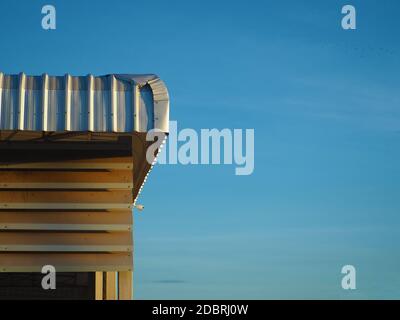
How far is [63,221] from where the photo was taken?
41.8ft

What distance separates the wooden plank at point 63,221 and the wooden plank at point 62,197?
222mm

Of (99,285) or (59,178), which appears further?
(99,285)

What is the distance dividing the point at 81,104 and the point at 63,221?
6.66ft

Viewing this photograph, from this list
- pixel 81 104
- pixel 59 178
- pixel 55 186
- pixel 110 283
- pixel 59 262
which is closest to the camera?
pixel 81 104

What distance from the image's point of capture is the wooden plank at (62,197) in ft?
42.0

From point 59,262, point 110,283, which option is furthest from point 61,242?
point 110,283

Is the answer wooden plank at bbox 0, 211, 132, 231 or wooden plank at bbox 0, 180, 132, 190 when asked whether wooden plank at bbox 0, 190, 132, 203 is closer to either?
wooden plank at bbox 0, 180, 132, 190

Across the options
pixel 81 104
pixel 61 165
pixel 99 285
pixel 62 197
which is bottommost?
pixel 99 285

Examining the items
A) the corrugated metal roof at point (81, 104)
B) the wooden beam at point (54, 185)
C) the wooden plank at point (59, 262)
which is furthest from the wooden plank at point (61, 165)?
the wooden plank at point (59, 262)

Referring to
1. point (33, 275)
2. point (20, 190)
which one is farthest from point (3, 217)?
point (33, 275)

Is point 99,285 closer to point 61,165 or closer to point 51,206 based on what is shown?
point 51,206
